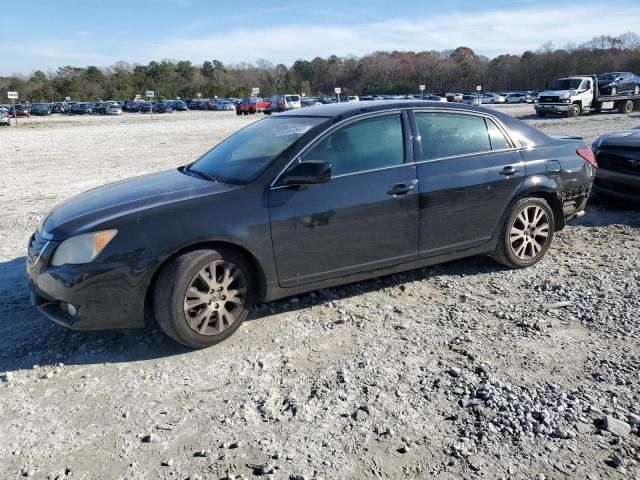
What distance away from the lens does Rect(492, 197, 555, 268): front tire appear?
16.8 feet

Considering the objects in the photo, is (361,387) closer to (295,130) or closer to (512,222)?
(295,130)

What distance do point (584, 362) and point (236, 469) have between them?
2.37 m

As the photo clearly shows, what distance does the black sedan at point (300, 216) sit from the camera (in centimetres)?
367

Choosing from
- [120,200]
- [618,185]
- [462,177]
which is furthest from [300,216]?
[618,185]

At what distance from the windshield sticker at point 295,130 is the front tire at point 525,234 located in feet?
7.02

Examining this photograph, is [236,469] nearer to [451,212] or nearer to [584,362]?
[584,362]

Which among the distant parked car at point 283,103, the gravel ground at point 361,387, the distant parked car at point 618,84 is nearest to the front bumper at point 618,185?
the gravel ground at point 361,387

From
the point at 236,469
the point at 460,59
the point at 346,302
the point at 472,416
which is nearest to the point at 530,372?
the point at 472,416

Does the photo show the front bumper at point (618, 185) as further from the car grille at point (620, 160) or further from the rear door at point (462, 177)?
the rear door at point (462, 177)

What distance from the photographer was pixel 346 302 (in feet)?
15.2

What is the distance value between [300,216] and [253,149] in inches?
37.1

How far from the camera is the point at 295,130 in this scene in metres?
4.50

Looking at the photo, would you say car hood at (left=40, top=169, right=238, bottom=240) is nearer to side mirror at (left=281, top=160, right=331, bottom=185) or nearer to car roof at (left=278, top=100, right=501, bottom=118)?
side mirror at (left=281, top=160, right=331, bottom=185)

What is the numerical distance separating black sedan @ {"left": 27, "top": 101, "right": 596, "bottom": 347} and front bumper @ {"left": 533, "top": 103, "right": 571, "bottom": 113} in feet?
83.1
